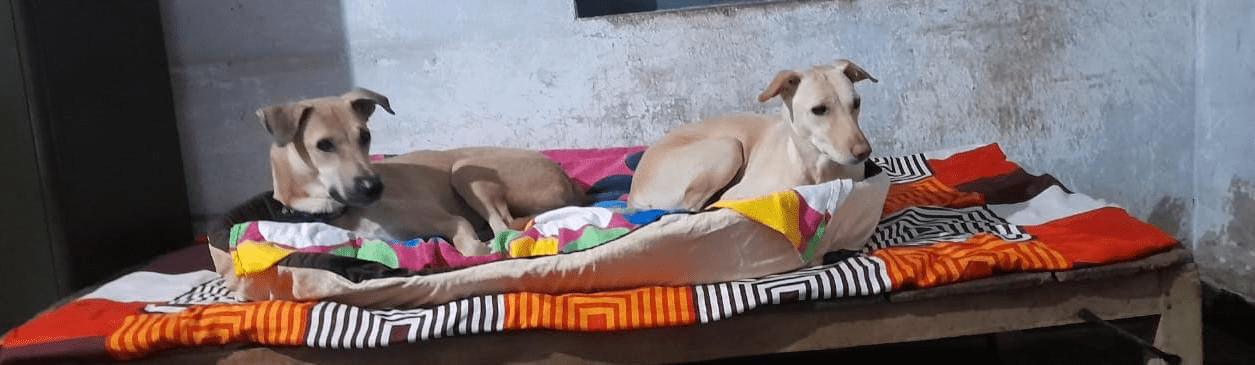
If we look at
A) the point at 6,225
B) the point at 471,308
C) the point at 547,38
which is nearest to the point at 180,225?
the point at 6,225

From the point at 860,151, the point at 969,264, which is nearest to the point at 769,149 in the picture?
the point at 860,151

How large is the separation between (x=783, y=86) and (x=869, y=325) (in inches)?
30.3

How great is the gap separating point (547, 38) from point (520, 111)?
0.30 metres

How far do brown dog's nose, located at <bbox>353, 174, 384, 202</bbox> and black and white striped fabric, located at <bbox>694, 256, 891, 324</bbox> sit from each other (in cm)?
97

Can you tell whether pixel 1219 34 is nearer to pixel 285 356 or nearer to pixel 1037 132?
pixel 1037 132

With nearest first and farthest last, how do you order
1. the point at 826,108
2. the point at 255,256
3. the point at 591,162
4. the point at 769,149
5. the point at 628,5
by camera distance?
the point at 255,256 < the point at 826,108 < the point at 769,149 < the point at 591,162 < the point at 628,5

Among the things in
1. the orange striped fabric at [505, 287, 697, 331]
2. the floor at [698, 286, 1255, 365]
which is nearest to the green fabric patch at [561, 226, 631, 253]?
the orange striped fabric at [505, 287, 697, 331]

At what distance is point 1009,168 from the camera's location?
3246 mm

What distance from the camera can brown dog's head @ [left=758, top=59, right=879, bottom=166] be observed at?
2566 mm

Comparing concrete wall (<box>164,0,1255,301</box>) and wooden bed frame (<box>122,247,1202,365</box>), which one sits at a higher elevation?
concrete wall (<box>164,0,1255,301</box>)

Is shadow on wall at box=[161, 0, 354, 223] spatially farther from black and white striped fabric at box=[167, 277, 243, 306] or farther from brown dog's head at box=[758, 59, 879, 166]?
brown dog's head at box=[758, 59, 879, 166]

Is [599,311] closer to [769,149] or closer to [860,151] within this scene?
[860,151]

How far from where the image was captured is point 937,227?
267 cm

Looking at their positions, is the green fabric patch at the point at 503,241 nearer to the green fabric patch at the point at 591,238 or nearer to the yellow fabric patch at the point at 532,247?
the yellow fabric patch at the point at 532,247
